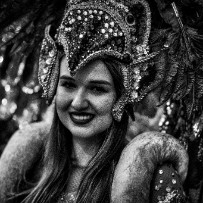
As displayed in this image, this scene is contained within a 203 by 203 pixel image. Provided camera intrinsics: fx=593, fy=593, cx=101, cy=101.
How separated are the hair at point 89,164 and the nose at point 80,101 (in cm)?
15

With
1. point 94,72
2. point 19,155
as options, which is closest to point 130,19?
point 94,72

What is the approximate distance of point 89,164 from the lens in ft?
8.74

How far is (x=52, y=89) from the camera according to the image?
2.75 metres

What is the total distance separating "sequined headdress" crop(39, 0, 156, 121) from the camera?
256 centimetres

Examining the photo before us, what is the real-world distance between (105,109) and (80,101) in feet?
0.39

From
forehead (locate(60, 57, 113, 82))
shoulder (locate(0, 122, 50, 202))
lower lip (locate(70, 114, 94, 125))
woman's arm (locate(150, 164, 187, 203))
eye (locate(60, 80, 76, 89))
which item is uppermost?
forehead (locate(60, 57, 113, 82))

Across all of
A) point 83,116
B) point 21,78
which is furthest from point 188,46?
point 21,78

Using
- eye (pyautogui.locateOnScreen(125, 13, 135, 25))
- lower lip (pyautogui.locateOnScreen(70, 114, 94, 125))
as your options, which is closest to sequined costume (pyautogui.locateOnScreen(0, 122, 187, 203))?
lower lip (pyautogui.locateOnScreen(70, 114, 94, 125))

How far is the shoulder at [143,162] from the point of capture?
8.02ft

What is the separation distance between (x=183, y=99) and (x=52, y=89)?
60 cm

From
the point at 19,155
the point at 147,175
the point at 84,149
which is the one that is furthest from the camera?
the point at 19,155

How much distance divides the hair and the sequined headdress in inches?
2.1

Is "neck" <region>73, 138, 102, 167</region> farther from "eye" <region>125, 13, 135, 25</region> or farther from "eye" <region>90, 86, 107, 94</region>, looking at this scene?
"eye" <region>125, 13, 135, 25</region>

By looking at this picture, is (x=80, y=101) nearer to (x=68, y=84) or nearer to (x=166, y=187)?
(x=68, y=84)
